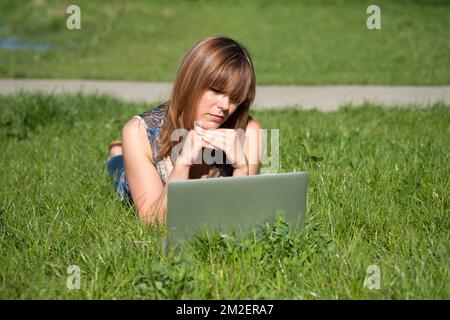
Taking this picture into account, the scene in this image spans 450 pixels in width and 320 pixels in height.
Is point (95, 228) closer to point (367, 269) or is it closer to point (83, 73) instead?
point (367, 269)

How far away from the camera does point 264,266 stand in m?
2.52

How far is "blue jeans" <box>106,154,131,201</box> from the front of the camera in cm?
345

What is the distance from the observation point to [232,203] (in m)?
2.48

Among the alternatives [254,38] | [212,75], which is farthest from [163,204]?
[254,38]

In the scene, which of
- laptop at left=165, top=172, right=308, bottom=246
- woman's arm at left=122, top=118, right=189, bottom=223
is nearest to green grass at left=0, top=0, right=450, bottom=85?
woman's arm at left=122, top=118, right=189, bottom=223

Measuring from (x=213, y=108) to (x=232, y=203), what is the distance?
2.05ft

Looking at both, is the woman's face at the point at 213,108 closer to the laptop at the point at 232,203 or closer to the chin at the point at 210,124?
the chin at the point at 210,124

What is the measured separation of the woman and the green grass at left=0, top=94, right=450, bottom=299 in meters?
0.21

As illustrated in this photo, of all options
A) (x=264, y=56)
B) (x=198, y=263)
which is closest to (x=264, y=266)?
(x=198, y=263)

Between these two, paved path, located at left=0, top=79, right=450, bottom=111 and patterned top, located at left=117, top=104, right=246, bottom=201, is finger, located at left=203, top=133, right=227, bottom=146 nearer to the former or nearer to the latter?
patterned top, located at left=117, top=104, right=246, bottom=201

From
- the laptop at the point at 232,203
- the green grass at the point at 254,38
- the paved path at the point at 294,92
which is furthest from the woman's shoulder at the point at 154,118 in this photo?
the green grass at the point at 254,38

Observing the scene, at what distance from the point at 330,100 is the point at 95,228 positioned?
459 centimetres

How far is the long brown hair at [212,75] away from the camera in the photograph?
2.88 meters

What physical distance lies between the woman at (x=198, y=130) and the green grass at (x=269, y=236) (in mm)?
214
